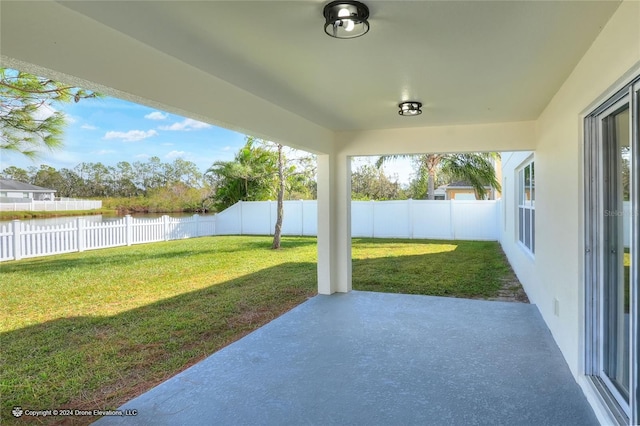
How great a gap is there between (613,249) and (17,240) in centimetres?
981

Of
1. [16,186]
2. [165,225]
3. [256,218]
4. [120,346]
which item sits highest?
[16,186]

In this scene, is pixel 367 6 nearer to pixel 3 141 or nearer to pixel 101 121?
pixel 3 141

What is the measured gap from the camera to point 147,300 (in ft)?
18.2

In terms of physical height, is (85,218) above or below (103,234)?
above

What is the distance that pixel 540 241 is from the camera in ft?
14.3

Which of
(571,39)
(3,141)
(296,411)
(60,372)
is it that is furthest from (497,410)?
(3,141)

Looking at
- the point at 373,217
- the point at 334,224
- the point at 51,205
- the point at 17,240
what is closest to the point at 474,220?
the point at 373,217

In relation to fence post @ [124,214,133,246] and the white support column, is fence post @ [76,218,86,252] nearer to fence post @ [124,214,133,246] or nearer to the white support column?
fence post @ [124,214,133,246]

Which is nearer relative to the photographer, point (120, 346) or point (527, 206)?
point (120, 346)

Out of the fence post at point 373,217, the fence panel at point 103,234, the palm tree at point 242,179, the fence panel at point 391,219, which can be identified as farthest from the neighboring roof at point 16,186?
the fence panel at point 391,219

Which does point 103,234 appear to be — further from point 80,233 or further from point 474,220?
point 474,220

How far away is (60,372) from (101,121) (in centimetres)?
1063

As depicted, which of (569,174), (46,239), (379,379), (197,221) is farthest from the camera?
(197,221)

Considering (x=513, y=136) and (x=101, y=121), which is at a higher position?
(x=101, y=121)
